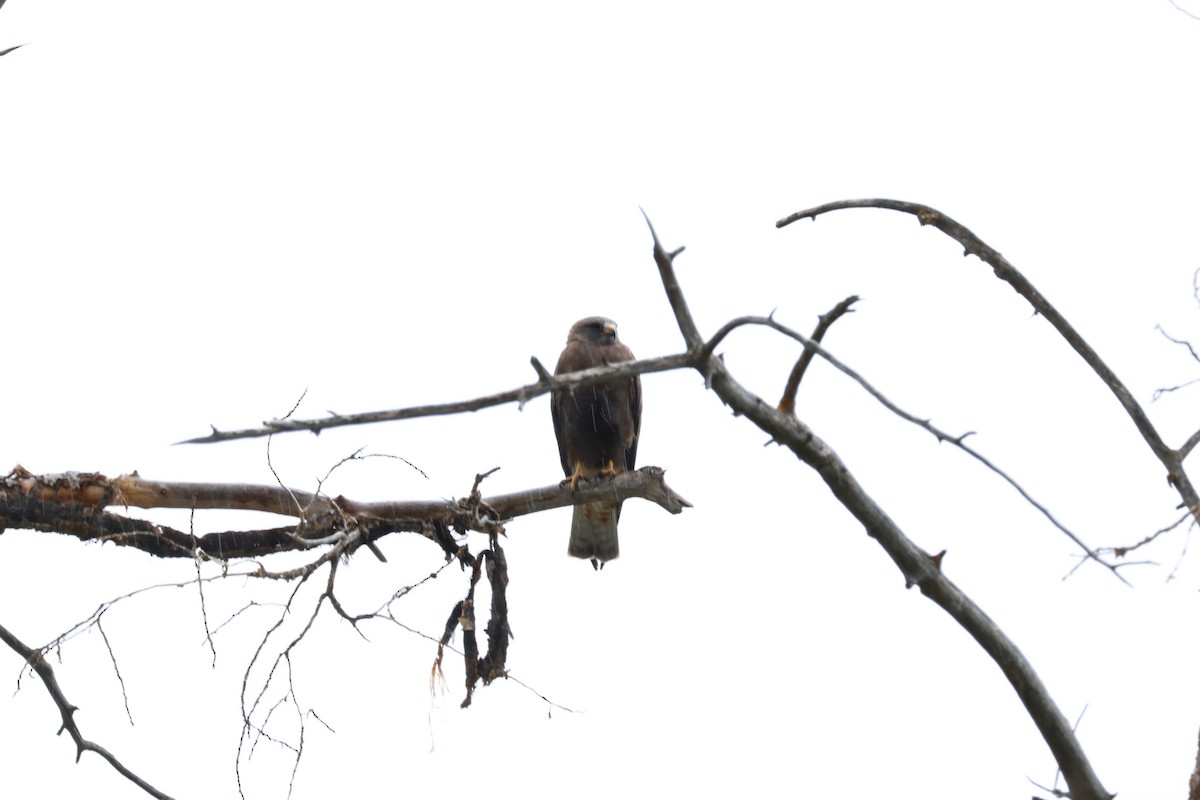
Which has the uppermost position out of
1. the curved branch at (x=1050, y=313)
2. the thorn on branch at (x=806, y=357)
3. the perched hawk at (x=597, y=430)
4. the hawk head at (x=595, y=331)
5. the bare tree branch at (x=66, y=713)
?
the hawk head at (x=595, y=331)

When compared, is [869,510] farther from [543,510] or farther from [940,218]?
[543,510]

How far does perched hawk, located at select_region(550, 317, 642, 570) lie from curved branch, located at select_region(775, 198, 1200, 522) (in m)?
2.85

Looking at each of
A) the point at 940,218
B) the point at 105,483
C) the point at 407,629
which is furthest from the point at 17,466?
the point at 940,218

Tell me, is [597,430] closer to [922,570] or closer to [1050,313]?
[1050,313]

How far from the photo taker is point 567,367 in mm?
6871

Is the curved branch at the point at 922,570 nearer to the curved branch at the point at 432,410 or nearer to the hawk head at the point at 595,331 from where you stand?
the curved branch at the point at 432,410

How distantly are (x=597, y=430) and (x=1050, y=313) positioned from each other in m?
3.20

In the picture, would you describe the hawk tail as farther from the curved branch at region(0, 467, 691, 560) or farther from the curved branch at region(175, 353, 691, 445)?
the curved branch at region(175, 353, 691, 445)

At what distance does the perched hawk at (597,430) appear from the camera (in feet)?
22.2

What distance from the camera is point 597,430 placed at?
682 cm

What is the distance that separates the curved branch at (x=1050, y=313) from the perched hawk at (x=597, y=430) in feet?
9.36

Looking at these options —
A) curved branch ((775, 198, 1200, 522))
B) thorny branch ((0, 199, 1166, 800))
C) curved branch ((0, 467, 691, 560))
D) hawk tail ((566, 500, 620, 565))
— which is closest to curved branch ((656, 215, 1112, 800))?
thorny branch ((0, 199, 1166, 800))

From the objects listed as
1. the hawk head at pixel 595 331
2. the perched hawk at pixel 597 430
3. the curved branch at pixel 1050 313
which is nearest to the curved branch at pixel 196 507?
the curved branch at pixel 1050 313

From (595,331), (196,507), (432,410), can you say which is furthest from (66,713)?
(595,331)
